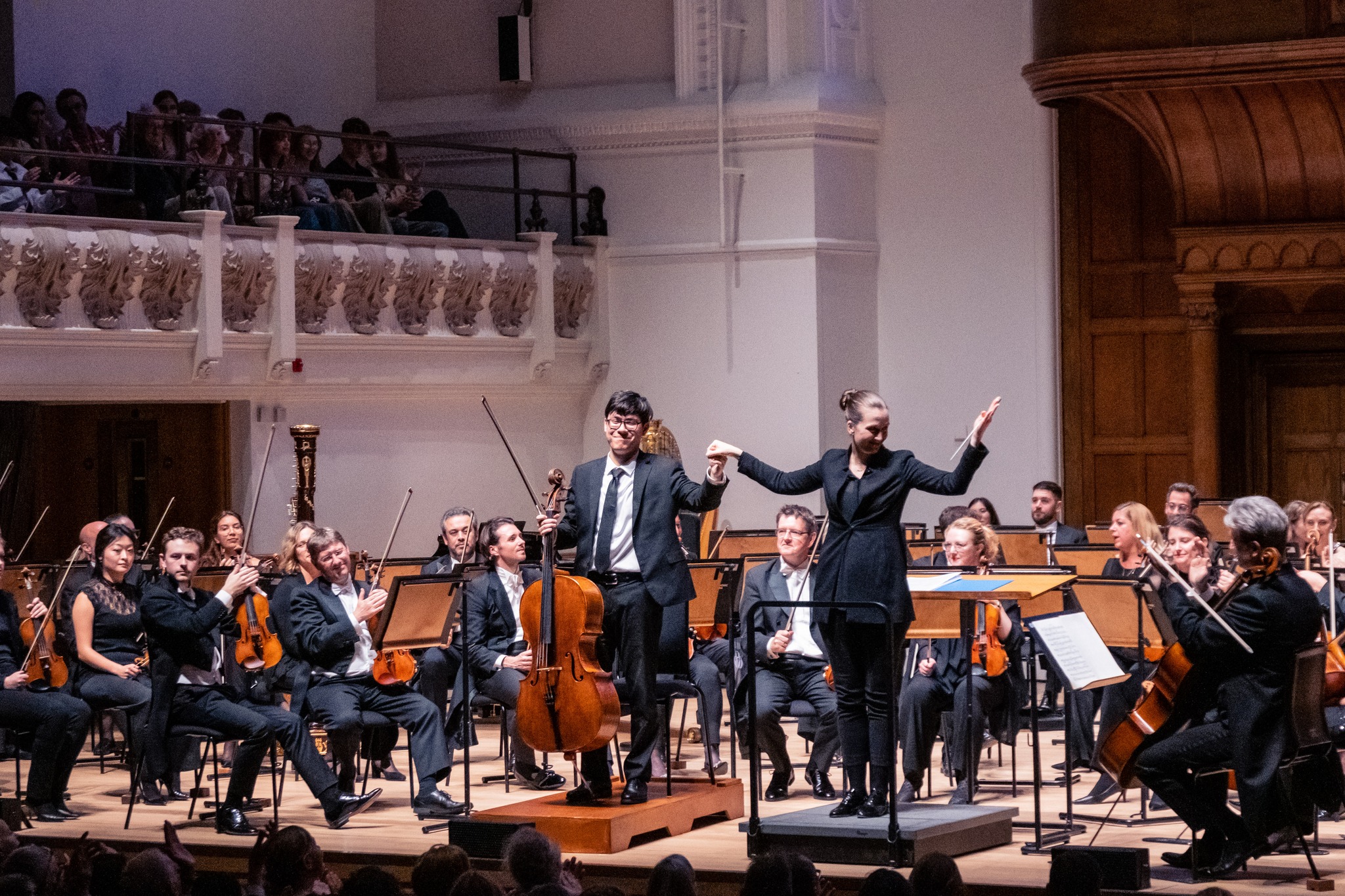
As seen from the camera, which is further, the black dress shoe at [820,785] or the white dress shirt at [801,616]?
the white dress shirt at [801,616]

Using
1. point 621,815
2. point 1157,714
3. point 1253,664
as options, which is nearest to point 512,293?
point 621,815

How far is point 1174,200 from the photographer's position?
11.7 meters

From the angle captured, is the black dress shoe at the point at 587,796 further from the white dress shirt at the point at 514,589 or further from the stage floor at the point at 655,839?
the white dress shirt at the point at 514,589

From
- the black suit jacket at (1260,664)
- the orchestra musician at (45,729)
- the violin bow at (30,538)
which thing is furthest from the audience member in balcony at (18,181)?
the black suit jacket at (1260,664)

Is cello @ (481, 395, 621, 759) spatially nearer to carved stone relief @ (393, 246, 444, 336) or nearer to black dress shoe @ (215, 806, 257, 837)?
black dress shoe @ (215, 806, 257, 837)

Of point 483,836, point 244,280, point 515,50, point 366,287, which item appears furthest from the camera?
point 515,50

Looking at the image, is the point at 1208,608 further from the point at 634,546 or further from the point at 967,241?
the point at 967,241

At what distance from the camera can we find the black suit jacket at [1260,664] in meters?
5.59

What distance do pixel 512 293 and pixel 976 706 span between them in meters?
5.75

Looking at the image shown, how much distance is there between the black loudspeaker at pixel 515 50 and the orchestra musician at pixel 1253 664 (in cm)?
815

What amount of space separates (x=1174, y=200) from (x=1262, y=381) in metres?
1.36

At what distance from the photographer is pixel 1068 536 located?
9945 millimetres

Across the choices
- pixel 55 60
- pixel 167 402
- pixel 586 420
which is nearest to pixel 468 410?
pixel 586 420

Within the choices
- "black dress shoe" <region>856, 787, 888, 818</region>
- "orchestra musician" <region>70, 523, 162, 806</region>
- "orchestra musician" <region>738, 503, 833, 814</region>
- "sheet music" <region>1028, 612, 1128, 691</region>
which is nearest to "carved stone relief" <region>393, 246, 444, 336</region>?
"orchestra musician" <region>70, 523, 162, 806</region>
